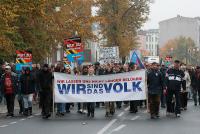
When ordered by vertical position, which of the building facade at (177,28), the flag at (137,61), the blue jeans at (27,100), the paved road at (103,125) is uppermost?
the building facade at (177,28)

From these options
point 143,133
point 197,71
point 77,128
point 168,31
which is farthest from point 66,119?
point 168,31

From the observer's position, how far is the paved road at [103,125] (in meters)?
16.6

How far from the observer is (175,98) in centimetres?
2211

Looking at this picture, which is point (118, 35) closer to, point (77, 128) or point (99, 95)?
point (99, 95)

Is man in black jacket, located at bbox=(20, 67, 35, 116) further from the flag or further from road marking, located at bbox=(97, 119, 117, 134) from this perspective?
the flag

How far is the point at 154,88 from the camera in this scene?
2156cm

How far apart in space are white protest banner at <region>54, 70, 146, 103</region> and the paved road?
0.72 m

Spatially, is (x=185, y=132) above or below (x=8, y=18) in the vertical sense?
below

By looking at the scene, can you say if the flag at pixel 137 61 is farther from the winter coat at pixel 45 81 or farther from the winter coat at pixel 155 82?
the winter coat at pixel 45 81

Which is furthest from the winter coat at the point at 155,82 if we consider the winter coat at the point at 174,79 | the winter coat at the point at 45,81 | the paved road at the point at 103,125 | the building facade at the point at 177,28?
the building facade at the point at 177,28

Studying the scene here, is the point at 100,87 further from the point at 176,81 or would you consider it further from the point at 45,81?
the point at 176,81

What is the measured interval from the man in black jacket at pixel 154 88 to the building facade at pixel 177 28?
152 m

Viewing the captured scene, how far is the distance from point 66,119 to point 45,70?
6.76 ft

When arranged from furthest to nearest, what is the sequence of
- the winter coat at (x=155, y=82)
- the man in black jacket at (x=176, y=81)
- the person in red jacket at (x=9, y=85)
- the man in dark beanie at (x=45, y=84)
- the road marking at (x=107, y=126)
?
1. the person in red jacket at (x=9, y=85)
2. the man in dark beanie at (x=45, y=84)
3. the man in black jacket at (x=176, y=81)
4. the winter coat at (x=155, y=82)
5. the road marking at (x=107, y=126)
